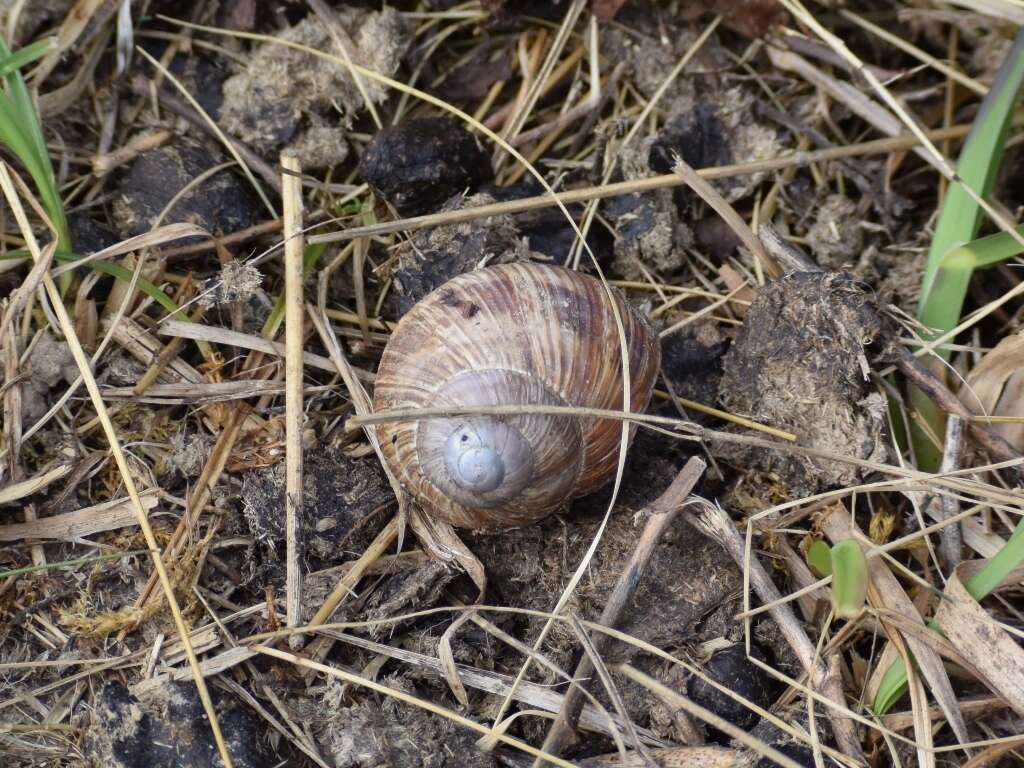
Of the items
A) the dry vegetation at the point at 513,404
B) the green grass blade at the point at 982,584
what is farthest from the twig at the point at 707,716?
the green grass blade at the point at 982,584

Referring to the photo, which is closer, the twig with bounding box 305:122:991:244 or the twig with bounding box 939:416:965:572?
the twig with bounding box 939:416:965:572

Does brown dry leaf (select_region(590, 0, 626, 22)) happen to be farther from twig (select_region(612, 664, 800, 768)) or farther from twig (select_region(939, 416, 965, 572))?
twig (select_region(612, 664, 800, 768))

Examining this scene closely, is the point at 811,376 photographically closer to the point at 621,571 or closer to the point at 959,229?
the point at 959,229

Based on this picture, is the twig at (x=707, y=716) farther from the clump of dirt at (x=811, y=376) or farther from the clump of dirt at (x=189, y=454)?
the clump of dirt at (x=189, y=454)

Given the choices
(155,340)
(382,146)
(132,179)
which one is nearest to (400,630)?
(155,340)

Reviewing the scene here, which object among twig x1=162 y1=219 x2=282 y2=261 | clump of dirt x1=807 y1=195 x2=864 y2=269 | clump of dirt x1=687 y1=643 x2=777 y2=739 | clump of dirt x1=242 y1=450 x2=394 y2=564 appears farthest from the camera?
clump of dirt x1=807 y1=195 x2=864 y2=269

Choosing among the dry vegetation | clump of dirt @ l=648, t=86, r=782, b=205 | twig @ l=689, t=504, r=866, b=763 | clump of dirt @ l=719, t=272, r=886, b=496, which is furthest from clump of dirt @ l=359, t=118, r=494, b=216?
twig @ l=689, t=504, r=866, b=763
